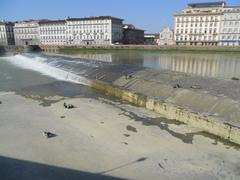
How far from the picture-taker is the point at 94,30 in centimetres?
12094

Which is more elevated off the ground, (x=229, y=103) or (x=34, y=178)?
(x=229, y=103)

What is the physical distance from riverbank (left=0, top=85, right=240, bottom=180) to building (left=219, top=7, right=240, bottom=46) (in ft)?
315

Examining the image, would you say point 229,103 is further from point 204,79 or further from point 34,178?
point 34,178

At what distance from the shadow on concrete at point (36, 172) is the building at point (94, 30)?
112 m

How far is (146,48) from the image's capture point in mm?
98875

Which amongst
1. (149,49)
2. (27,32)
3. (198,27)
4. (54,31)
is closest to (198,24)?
(198,27)

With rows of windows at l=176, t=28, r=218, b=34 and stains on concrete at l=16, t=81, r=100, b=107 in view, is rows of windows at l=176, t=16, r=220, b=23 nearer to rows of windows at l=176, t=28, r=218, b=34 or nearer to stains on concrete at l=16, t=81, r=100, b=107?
rows of windows at l=176, t=28, r=218, b=34

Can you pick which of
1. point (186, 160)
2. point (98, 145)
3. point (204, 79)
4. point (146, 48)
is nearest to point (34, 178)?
point (98, 145)

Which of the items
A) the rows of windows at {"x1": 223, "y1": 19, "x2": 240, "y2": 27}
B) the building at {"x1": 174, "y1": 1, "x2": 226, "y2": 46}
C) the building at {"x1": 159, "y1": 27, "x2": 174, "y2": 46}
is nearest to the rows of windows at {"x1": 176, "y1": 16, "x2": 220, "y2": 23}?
the building at {"x1": 174, "y1": 1, "x2": 226, "y2": 46}

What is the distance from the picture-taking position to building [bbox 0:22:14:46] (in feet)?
457

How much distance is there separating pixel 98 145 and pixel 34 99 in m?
11.6

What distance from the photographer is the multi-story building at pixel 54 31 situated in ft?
416

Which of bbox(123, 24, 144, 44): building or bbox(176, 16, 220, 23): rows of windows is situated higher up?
bbox(176, 16, 220, 23): rows of windows

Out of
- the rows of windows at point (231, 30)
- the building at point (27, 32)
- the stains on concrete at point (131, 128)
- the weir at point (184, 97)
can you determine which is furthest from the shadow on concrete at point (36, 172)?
the building at point (27, 32)
